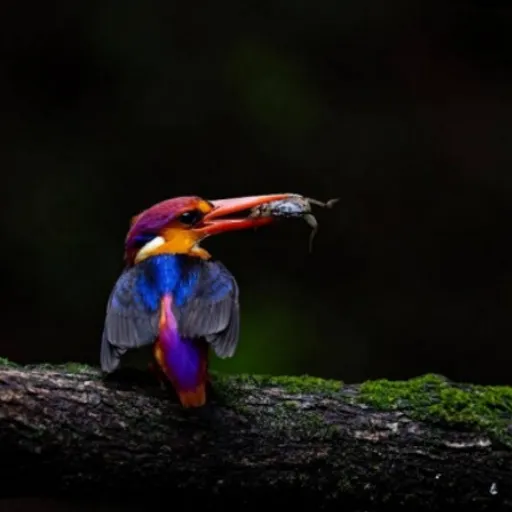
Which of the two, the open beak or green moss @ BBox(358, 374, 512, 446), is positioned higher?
the open beak

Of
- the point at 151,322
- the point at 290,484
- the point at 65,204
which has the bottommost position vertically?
the point at 290,484

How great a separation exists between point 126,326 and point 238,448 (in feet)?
1.08

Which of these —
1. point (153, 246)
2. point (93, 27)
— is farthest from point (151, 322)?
point (93, 27)

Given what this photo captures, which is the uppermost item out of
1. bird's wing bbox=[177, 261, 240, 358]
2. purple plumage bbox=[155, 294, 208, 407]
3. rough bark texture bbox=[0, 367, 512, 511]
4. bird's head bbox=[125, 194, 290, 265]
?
bird's head bbox=[125, 194, 290, 265]

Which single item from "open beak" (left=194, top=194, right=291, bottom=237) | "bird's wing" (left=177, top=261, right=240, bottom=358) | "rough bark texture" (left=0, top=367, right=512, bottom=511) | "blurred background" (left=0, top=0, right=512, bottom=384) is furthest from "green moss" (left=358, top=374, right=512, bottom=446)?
"blurred background" (left=0, top=0, right=512, bottom=384)

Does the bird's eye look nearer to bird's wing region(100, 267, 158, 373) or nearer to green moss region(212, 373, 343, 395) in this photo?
bird's wing region(100, 267, 158, 373)

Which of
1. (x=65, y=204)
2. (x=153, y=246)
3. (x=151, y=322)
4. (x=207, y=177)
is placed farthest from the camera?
(x=207, y=177)

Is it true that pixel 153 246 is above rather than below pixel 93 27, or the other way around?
below

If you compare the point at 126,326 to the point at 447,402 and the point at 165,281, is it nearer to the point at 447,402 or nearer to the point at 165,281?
the point at 165,281

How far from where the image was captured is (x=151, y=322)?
7.78ft

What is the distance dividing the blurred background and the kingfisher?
170 centimetres

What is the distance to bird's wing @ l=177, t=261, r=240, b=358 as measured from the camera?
233cm

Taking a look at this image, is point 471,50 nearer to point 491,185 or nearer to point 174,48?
point 491,185

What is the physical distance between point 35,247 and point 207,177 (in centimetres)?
77
